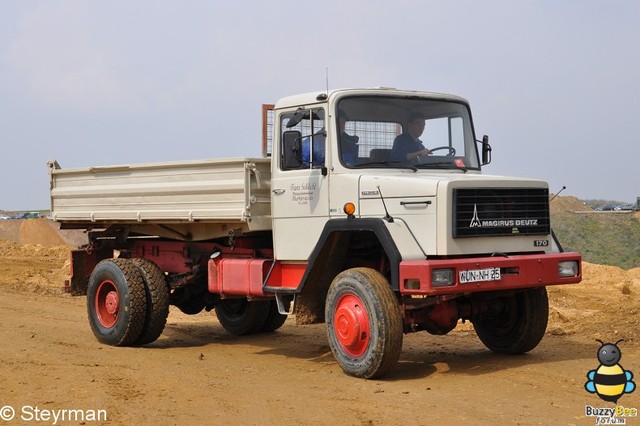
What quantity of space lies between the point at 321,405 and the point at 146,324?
4.37m

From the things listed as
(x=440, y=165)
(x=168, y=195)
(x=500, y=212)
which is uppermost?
(x=440, y=165)

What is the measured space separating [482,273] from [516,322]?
1777 millimetres

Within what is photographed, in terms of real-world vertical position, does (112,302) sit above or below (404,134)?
below

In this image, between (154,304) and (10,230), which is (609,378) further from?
(10,230)

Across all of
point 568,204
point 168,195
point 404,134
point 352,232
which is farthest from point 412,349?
point 568,204

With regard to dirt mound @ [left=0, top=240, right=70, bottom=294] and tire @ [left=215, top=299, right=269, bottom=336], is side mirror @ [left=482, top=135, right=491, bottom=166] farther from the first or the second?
dirt mound @ [left=0, top=240, right=70, bottom=294]

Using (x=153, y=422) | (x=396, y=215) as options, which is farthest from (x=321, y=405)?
(x=396, y=215)

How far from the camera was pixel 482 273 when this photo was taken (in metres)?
8.29

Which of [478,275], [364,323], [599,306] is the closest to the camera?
[478,275]

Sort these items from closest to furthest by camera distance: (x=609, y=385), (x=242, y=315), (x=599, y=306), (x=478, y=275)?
(x=609, y=385)
(x=478, y=275)
(x=242, y=315)
(x=599, y=306)

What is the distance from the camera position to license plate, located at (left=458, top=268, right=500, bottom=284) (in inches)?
322

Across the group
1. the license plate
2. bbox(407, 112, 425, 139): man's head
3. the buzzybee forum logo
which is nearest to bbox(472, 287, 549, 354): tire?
the buzzybee forum logo

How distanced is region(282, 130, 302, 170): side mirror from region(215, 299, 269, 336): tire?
3343 millimetres

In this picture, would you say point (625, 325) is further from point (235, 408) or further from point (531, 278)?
point (235, 408)
